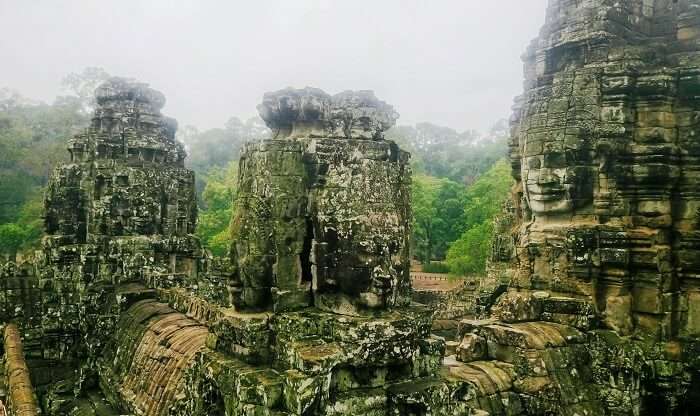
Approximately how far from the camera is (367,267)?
4141mm

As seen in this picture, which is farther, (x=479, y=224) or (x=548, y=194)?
(x=479, y=224)

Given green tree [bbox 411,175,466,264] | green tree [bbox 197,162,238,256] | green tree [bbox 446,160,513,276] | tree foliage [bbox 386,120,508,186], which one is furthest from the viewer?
tree foliage [bbox 386,120,508,186]

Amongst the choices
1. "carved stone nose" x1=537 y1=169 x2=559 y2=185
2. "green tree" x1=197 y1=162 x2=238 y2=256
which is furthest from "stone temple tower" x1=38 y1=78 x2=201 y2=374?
"green tree" x1=197 y1=162 x2=238 y2=256

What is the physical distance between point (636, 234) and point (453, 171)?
5240 centimetres

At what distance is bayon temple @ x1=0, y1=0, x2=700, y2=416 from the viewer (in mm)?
4191

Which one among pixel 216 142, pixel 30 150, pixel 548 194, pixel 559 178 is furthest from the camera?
pixel 216 142

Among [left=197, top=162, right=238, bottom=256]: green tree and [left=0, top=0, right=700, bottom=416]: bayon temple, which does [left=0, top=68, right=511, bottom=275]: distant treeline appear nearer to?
[left=197, top=162, right=238, bottom=256]: green tree

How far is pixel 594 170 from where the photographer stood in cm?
688

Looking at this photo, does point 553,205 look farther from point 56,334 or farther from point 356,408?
point 56,334

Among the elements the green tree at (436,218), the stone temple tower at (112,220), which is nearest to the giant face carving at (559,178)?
the stone temple tower at (112,220)

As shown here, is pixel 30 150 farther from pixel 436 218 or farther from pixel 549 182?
pixel 549 182

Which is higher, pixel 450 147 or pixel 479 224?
pixel 450 147

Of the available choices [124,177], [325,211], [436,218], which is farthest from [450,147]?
[325,211]

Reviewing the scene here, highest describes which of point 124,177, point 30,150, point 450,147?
point 450,147
